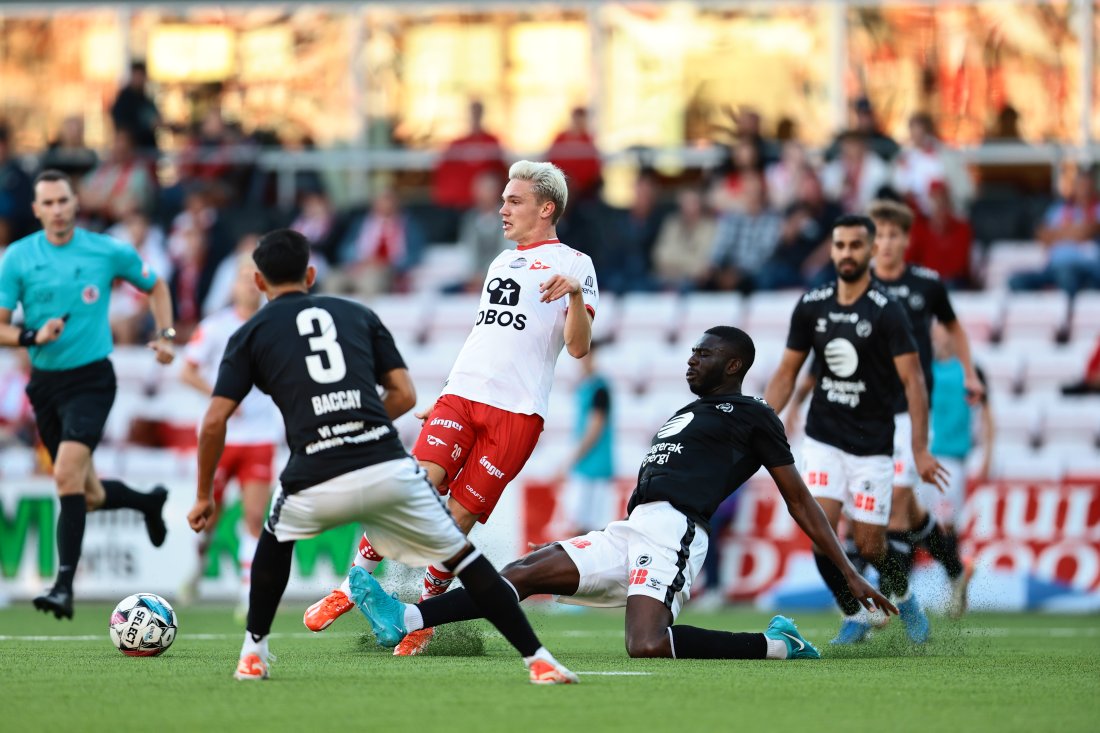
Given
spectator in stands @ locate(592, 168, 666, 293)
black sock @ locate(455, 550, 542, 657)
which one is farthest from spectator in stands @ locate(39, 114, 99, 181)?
black sock @ locate(455, 550, 542, 657)

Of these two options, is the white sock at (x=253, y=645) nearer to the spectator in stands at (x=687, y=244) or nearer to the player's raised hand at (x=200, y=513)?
the player's raised hand at (x=200, y=513)

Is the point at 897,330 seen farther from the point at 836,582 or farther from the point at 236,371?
the point at 236,371

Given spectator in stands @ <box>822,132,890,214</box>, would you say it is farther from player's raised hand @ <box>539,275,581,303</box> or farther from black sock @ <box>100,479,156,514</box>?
player's raised hand @ <box>539,275,581,303</box>

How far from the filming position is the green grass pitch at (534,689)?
250 inches

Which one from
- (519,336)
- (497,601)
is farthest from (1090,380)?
(497,601)

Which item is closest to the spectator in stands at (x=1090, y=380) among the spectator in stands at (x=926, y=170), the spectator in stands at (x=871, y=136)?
the spectator in stands at (x=926, y=170)

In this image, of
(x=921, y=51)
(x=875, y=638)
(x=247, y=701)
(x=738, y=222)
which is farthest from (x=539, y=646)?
(x=921, y=51)

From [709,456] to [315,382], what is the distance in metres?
2.51

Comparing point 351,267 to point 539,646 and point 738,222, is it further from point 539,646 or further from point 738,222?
point 539,646

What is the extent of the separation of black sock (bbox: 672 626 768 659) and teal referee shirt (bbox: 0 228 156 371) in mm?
4355

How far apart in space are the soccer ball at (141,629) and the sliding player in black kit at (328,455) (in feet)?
5.64

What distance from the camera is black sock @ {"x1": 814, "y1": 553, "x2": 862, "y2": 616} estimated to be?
9875 millimetres

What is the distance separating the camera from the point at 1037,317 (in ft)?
56.5

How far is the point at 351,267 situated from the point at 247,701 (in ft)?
41.6
